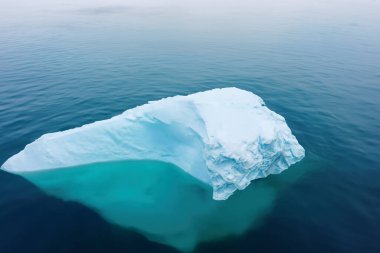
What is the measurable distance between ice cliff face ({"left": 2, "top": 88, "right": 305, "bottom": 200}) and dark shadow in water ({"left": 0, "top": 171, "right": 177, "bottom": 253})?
1622 millimetres

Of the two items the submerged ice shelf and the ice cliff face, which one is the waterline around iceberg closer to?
the submerged ice shelf

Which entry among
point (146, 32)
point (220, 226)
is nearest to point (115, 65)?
point (146, 32)

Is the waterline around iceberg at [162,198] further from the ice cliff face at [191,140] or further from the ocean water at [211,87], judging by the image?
the ice cliff face at [191,140]

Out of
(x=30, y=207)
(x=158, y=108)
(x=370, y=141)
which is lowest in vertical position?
(x=30, y=207)

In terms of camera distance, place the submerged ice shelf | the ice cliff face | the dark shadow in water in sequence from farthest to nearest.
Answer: the ice cliff face → the submerged ice shelf → the dark shadow in water

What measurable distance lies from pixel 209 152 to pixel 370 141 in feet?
31.4

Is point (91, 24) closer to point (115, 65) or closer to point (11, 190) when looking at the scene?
point (115, 65)

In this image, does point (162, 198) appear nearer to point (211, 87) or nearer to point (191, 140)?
point (191, 140)

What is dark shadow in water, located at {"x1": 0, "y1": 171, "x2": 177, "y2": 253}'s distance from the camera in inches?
344

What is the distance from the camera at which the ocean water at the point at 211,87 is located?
930 centimetres

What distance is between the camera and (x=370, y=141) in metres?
14.4

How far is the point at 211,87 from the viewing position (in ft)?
70.0

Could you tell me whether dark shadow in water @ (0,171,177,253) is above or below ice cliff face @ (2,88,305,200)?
below

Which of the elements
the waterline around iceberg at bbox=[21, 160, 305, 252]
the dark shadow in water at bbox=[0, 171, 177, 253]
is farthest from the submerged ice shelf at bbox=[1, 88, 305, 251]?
the dark shadow in water at bbox=[0, 171, 177, 253]
